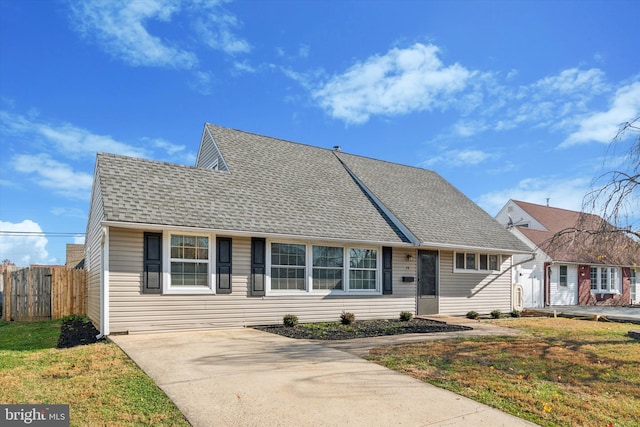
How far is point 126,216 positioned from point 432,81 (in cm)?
908

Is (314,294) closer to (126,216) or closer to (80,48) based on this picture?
(126,216)

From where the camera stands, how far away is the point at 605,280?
2423 centimetres

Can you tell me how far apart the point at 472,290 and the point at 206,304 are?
9903 mm

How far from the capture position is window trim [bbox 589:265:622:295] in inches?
924

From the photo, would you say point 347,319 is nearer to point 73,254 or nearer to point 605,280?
point 605,280

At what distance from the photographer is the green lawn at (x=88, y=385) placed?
13.1 feet

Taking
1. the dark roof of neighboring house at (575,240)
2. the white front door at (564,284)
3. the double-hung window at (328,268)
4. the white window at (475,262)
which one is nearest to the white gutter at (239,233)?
the double-hung window at (328,268)

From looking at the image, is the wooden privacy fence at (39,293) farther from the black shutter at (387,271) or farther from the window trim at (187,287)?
the black shutter at (387,271)

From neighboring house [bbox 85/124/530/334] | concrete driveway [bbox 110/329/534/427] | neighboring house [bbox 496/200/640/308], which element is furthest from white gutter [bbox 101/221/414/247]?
neighboring house [bbox 496/200/640/308]

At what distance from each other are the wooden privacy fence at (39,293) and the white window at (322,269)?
739 centimetres

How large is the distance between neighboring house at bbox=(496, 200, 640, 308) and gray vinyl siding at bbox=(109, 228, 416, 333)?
30.3 feet

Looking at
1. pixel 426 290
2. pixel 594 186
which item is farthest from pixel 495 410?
pixel 426 290

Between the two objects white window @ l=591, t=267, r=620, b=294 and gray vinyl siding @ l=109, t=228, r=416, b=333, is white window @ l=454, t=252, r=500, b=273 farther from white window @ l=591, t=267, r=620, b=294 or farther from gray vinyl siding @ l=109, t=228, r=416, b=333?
white window @ l=591, t=267, r=620, b=294

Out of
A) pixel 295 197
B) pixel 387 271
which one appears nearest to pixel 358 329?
pixel 387 271
